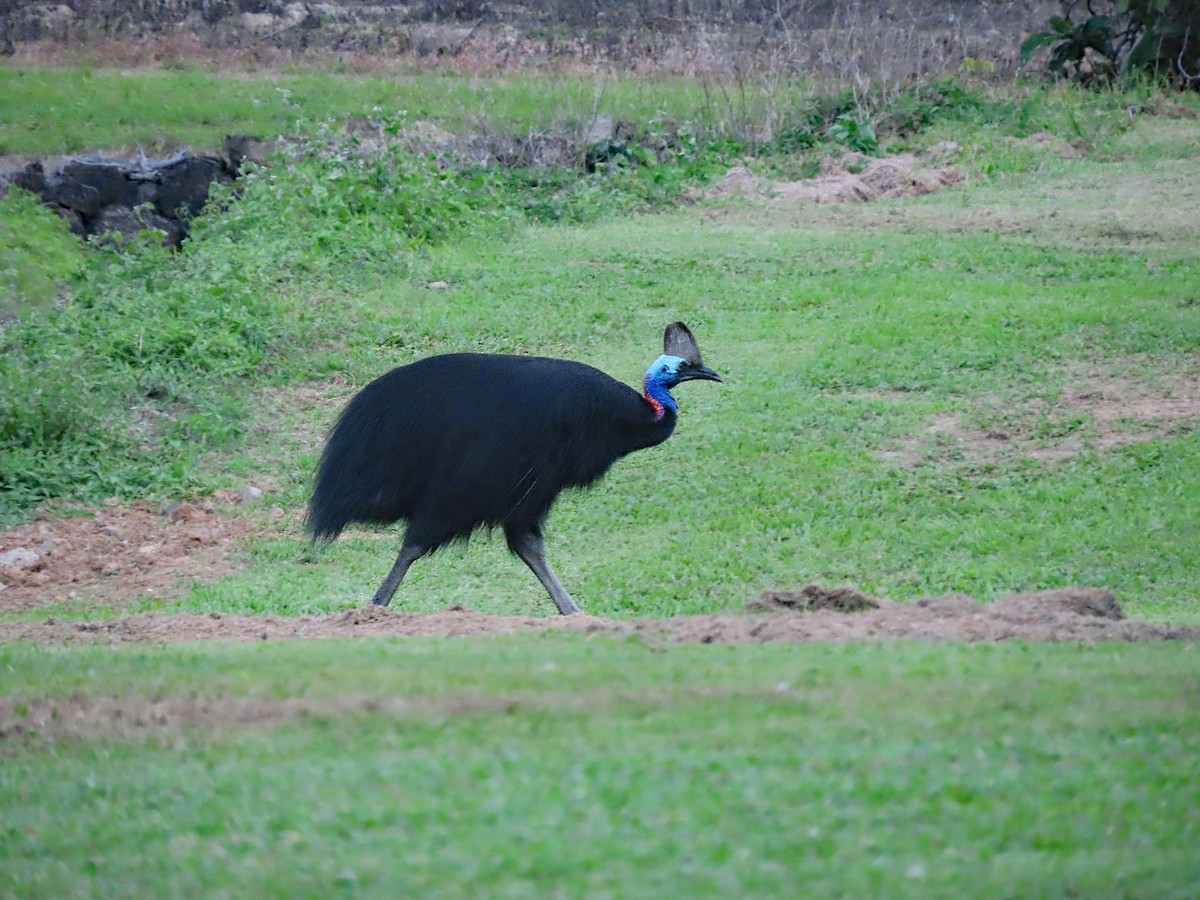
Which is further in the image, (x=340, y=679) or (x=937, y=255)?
(x=937, y=255)

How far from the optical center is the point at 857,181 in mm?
18469

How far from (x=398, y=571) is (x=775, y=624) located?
240 cm

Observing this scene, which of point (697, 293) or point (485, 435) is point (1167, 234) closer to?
point (697, 293)

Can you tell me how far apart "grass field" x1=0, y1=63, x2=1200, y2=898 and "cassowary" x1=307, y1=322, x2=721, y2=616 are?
3.01ft

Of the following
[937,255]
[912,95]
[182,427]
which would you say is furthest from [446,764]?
[912,95]

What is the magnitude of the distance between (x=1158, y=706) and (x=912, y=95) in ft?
54.5

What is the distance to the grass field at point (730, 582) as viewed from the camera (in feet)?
12.7

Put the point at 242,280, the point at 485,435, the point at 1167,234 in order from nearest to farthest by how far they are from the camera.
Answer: the point at 485,435 < the point at 242,280 < the point at 1167,234

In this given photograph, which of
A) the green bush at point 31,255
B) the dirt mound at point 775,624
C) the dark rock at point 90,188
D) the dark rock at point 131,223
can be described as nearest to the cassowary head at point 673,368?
the dirt mound at point 775,624

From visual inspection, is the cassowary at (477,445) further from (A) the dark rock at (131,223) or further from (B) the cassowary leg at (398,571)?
(A) the dark rock at (131,223)

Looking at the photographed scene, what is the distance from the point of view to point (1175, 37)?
69.1 feet

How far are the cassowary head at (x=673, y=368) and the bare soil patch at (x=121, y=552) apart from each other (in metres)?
3.32

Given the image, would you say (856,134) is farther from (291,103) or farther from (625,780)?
(625,780)

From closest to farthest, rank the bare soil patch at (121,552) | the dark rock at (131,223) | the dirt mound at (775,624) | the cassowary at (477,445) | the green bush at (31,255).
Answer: the dirt mound at (775,624), the cassowary at (477,445), the bare soil patch at (121,552), the green bush at (31,255), the dark rock at (131,223)
